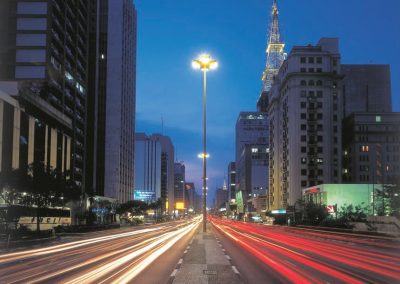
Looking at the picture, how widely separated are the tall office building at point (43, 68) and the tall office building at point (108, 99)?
3703 cm

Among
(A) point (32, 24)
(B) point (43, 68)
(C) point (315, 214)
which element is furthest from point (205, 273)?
(A) point (32, 24)

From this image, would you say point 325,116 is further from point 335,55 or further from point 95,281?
point 95,281

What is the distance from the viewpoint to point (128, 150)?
180 metres

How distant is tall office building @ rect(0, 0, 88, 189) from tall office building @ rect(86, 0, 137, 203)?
37.0 m

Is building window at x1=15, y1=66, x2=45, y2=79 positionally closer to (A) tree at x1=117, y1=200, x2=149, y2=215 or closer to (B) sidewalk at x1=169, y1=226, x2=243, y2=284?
(A) tree at x1=117, y1=200, x2=149, y2=215

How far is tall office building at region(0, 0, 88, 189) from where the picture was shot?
91.9 meters

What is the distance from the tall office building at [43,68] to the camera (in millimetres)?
91856

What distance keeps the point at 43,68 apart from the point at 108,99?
201ft

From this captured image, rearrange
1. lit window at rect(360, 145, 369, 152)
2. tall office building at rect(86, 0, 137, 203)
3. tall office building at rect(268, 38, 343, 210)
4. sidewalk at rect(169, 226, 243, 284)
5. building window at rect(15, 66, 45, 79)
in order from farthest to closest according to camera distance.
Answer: lit window at rect(360, 145, 369, 152), tall office building at rect(86, 0, 137, 203), tall office building at rect(268, 38, 343, 210), building window at rect(15, 66, 45, 79), sidewalk at rect(169, 226, 243, 284)

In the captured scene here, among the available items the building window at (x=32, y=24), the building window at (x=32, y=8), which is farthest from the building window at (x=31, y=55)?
the building window at (x=32, y=8)

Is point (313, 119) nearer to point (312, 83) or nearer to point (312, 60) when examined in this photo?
point (312, 83)

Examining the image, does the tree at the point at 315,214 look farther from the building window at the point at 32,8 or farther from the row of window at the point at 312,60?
the row of window at the point at 312,60

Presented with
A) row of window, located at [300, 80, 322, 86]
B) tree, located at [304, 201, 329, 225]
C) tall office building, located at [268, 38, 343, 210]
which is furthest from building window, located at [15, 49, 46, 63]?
row of window, located at [300, 80, 322, 86]

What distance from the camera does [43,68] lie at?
102 meters
